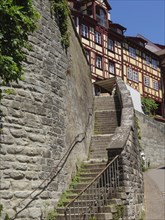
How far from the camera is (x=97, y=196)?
32.4ft

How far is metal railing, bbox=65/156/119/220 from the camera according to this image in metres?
9.15

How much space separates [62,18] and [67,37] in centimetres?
53

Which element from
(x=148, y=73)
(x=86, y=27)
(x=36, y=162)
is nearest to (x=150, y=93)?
(x=148, y=73)

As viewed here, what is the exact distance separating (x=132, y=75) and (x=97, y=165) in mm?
27312

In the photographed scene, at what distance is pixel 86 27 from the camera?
33312 millimetres

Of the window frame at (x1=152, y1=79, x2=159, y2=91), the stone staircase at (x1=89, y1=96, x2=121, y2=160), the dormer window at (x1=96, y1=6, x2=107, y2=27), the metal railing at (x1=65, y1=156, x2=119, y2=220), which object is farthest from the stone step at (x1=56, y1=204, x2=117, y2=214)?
the window frame at (x1=152, y1=79, x2=159, y2=91)

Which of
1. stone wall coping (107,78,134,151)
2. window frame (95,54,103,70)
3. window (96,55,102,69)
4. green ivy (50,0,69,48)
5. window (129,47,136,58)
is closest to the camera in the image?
stone wall coping (107,78,134,151)

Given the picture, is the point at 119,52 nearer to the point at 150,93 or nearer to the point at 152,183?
the point at 150,93

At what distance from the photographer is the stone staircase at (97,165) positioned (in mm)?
9227

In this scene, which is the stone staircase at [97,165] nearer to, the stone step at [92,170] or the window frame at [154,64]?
the stone step at [92,170]

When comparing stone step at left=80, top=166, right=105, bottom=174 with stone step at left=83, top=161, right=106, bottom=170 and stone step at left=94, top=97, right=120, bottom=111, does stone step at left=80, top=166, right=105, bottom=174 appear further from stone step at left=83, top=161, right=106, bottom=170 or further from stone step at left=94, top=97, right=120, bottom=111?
stone step at left=94, top=97, right=120, bottom=111

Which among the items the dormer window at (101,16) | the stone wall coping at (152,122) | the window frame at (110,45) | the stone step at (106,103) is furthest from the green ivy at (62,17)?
the window frame at (110,45)

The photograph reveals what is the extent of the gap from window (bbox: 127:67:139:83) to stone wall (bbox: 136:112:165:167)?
1102cm

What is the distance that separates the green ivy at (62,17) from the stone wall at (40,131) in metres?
0.28
